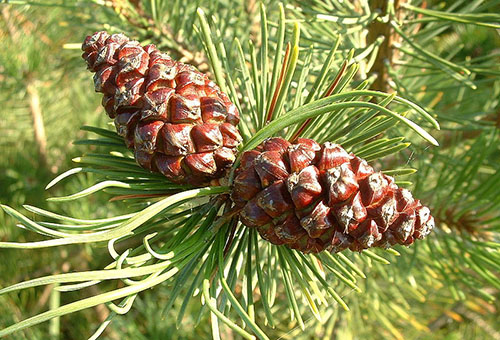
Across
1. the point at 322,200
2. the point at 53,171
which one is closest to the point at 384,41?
the point at 322,200

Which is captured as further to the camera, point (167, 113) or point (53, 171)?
point (53, 171)

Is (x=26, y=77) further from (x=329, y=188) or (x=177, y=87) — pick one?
(x=329, y=188)

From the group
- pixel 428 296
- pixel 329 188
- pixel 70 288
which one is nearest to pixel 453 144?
pixel 428 296

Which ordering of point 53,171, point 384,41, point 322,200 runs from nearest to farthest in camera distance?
point 322,200 → point 384,41 → point 53,171

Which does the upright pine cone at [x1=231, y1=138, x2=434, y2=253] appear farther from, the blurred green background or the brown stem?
the blurred green background

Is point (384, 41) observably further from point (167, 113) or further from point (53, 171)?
point (53, 171)

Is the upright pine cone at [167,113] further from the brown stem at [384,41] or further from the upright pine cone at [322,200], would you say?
the brown stem at [384,41]

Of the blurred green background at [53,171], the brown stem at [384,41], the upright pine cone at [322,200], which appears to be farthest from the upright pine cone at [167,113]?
the blurred green background at [53,171]
